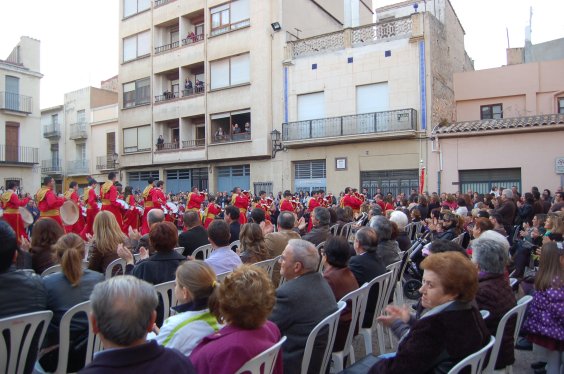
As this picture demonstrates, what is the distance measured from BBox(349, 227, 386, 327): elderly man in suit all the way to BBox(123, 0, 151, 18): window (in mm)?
27277

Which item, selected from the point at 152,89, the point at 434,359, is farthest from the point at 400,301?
the point at 152,89

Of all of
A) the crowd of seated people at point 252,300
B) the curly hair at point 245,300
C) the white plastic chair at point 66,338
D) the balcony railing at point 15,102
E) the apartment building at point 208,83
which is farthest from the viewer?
the balcony railing at point 15,102

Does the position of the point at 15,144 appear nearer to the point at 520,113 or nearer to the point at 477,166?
the point at 477,166

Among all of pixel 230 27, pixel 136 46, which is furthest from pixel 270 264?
pixel 136 46

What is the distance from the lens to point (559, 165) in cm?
1733

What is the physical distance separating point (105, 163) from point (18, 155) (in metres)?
5.21

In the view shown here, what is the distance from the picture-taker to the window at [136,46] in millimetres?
28234

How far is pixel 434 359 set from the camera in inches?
100.0

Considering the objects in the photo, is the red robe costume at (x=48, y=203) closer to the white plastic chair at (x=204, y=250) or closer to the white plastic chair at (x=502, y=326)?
the white plastic chair at (x=204, y=250)

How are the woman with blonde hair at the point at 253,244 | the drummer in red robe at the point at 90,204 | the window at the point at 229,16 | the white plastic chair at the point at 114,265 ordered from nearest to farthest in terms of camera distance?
the white plastic chair at the point at 114,265, the woman with blonde hair at the point at 253,244, the drummer in red robe at the point at 90,204, the window at the point at 229,16

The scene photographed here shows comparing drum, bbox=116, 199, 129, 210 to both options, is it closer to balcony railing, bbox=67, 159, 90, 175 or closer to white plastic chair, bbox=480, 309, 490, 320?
white plastic chair, bbox=480, 309, 490, 320

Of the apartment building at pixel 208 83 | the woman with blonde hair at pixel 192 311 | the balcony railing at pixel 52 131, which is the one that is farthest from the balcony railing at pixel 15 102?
the woman with blonde hair at pixel 192 311

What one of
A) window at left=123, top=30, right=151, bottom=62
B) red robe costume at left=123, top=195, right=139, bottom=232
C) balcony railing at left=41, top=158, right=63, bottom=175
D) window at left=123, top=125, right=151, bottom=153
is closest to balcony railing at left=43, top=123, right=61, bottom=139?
balcony railing at left=41, top=158, right=63, bottom=175

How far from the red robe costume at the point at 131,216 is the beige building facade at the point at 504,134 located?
1209 centimetres
